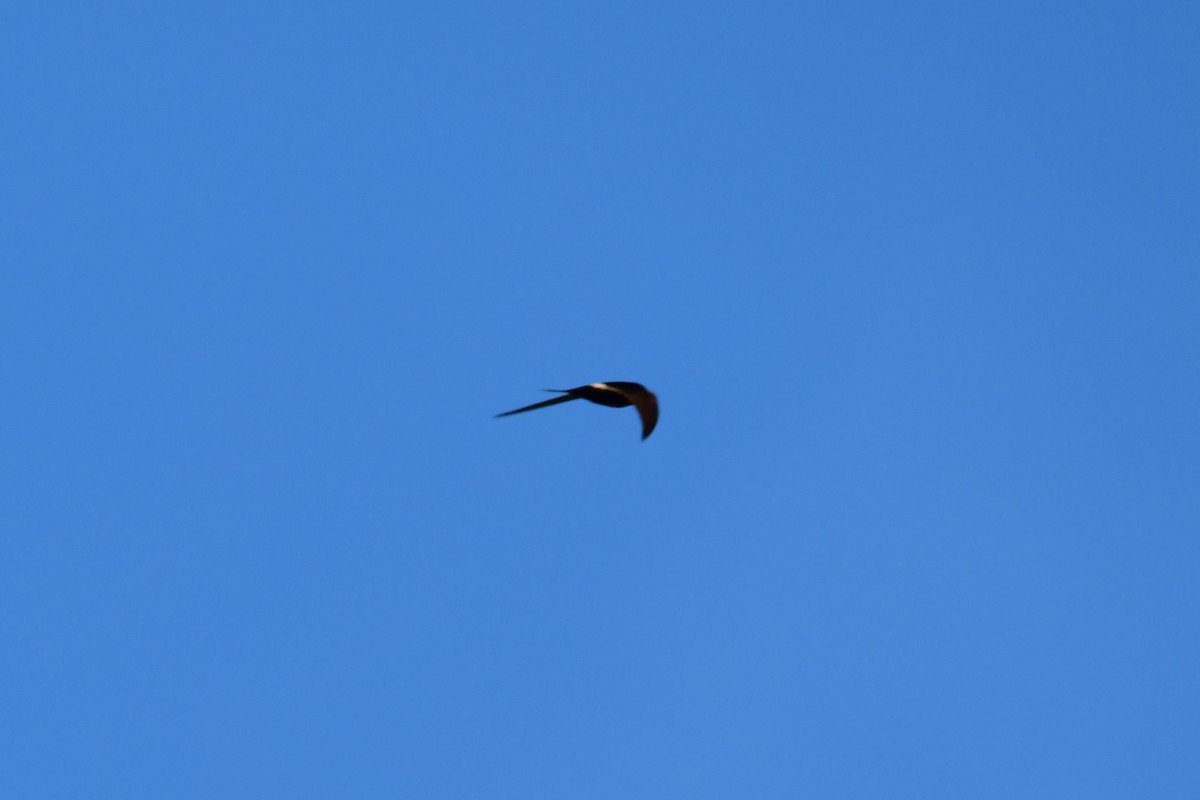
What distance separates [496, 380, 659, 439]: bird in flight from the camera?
18.0 meters

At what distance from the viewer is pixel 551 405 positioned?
58.9 ft

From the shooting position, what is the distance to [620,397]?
1870 centimetres

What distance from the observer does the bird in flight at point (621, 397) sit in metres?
18.0

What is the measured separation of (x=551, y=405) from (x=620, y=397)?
1.40 metres

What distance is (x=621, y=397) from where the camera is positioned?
61.3 feet
